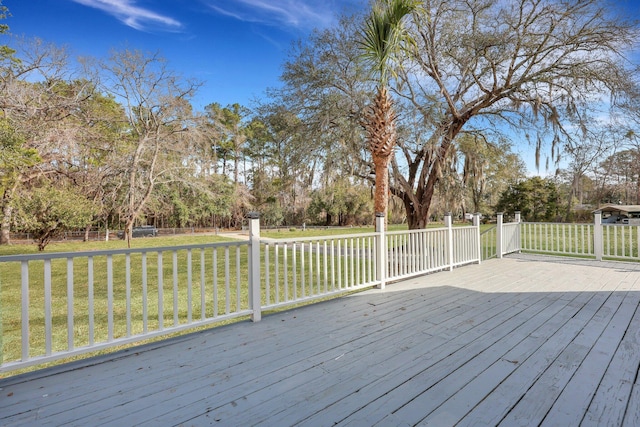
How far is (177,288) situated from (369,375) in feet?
6.58

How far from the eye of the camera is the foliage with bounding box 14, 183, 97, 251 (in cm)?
1025

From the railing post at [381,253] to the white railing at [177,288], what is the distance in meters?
0.01

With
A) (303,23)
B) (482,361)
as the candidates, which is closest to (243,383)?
(482,361)

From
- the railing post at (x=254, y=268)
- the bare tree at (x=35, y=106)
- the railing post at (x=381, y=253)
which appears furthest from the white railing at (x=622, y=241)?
the bare tree at (x=35, y=106)

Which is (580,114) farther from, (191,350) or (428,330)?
(191,350)

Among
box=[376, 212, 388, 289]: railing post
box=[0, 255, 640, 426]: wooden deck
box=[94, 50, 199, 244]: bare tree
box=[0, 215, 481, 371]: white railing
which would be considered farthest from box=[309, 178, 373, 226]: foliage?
box=[0, 255, 640, 426]: wooden deck

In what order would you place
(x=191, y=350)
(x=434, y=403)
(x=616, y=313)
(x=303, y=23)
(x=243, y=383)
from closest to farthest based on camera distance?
(x=434, y=403) < (x=243, y=383) < (x=191, y=350) < (x=616, y=313) < (x=303, y=23)

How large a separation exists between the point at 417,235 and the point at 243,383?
3.46 m

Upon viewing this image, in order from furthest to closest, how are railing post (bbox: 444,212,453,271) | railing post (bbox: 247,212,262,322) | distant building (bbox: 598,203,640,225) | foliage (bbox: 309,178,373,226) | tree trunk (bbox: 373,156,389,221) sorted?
foliage (bbox: 309,178,373,226) < distant building (bbox: 598,203,640,225) < tree trunk (bbox: 373,156,389,221) < railing post (bbox: 444,212,453,271) < railing post (bbox: 247,212,262,322)

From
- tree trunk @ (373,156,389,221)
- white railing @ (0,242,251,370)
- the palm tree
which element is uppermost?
the palm tree

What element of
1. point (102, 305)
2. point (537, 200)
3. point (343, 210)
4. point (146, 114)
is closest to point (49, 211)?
point (146, 114)

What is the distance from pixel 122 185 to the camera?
13.0 m

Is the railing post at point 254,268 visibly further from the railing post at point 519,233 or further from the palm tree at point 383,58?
the railing post at point 519,233

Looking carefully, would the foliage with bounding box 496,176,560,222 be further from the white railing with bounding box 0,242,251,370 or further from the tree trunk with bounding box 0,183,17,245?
the tree trunk with bounding box 0,183,17,245
